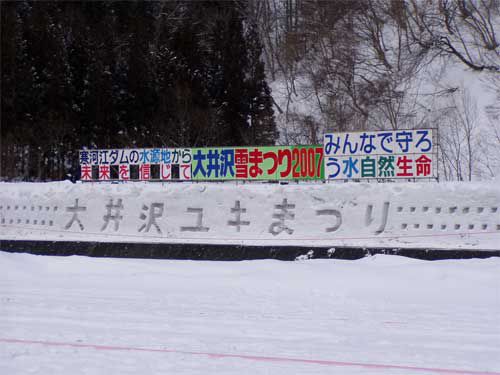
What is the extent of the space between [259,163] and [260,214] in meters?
1.22

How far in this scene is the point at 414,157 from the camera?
1289cm

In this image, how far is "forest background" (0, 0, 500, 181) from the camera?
26562 mm

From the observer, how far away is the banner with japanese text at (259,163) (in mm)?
13617

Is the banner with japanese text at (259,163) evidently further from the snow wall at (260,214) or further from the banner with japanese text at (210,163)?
the snow wall at (260,214)

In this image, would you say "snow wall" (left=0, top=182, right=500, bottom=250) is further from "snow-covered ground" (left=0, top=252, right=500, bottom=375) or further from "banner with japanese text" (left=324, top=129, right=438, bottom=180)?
"snow-covered ground" (left=0, top=252, right=500, bottom=375)

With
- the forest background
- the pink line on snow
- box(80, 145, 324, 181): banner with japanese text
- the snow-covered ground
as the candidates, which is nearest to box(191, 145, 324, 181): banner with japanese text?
box(80, 145, 324, 181): banner with japanese text

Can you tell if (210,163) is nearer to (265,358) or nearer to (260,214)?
(260,214)

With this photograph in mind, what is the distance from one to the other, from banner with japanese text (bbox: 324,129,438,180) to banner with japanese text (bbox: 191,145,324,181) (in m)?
0.37

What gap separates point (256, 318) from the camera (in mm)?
7809

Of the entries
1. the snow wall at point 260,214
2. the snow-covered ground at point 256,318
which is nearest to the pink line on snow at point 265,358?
the snow-covered ground at point 256,318

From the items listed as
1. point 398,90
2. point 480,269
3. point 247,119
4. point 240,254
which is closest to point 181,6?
point 247,119

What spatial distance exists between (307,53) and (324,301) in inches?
1007

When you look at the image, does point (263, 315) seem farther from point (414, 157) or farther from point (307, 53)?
point (307, 53)

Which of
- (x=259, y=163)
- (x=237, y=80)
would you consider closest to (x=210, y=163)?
(x=259, y=163)
